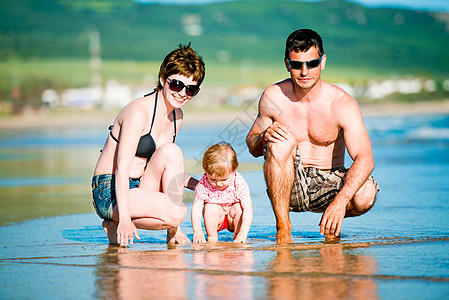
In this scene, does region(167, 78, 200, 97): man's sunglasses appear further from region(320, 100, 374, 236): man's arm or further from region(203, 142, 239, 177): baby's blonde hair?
region(320, 100, 374, 236): man's arm

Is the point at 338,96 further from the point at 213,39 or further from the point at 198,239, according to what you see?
the point at 213,39

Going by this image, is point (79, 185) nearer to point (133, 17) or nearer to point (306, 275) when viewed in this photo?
point (306, 275)

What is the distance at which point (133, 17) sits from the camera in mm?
172750

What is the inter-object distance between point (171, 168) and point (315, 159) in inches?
45.6

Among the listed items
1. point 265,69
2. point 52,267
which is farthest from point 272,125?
point 265,69

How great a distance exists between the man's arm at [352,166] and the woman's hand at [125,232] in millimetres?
1238

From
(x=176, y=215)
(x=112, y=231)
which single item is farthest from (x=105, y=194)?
(x=176, y=215)

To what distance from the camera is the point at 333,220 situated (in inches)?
176

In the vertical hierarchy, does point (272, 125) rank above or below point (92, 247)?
above

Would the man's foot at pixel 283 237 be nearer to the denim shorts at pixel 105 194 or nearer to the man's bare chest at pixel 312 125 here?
the man's bare chest at pixel 312 125

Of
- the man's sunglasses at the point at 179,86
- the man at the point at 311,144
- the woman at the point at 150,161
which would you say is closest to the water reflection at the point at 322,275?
the man at the point at 311,144

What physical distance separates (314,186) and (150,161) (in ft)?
3.99

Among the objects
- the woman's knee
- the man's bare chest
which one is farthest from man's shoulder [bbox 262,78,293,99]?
the woman's knee

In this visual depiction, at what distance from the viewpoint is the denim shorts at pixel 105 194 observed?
4.57 metres
